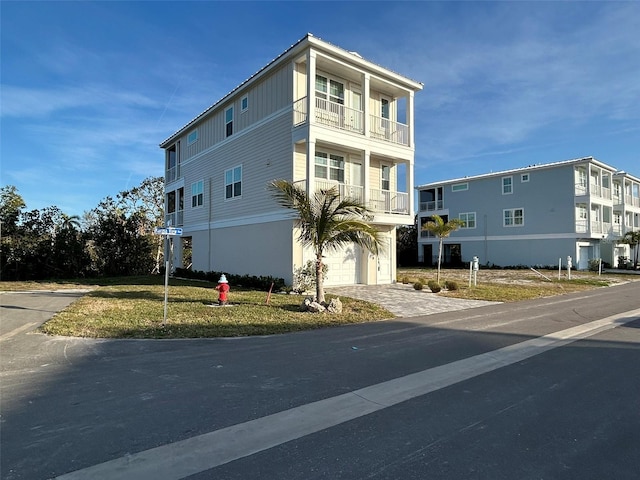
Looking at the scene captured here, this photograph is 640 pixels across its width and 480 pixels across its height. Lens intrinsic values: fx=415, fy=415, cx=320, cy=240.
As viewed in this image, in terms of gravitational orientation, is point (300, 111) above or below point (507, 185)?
below

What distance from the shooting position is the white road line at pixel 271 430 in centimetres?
347

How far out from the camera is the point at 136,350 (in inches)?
304

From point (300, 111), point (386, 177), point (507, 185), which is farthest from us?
point (507, 185)

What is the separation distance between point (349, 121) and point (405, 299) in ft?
29.5

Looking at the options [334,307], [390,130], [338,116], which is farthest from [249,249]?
[334,307]

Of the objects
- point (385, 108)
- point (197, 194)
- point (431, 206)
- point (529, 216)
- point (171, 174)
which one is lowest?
point (529, 216)

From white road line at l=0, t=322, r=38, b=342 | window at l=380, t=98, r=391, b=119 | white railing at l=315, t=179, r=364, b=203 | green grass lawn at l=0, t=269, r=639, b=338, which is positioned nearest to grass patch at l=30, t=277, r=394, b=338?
green grass lawn at l=0, t=269, r=639, b=338

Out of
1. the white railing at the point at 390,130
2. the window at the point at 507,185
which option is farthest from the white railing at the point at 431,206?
the white railing at the point at 390,130

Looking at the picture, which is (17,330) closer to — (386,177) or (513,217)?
(386,177)

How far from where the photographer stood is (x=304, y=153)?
18.4 metres

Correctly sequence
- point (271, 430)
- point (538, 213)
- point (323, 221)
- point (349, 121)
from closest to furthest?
point (271, 430) < point (323, 221) < point (349, 121) < point (538, 213)

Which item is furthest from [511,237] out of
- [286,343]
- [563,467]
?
[563,467]

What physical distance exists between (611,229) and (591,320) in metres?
35.8

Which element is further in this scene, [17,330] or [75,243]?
[75,243]
